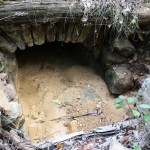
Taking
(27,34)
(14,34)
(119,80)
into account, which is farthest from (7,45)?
(119,80)

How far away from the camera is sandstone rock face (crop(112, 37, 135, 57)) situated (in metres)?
4.41

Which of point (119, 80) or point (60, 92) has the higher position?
point (119, 80)

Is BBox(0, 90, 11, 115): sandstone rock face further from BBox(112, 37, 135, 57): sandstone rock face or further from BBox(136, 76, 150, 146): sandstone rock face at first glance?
BBox(112, 37, 135, 57): sandstone rock face

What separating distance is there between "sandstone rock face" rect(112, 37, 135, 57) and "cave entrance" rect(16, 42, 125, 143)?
0.58 meters

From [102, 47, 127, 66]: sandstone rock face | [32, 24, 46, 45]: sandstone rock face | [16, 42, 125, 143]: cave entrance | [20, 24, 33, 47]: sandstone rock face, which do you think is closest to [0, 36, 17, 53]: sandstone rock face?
[20, 24, 33, 47]: sandstone rock face

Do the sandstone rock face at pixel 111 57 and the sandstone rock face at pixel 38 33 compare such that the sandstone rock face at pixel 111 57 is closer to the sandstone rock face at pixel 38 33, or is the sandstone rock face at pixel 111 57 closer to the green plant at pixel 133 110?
the sandstone rock face at pixel 38 33

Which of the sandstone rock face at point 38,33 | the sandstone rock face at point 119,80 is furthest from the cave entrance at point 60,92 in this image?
the sandstone rock face at point 38,33

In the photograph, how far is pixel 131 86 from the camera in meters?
4.55

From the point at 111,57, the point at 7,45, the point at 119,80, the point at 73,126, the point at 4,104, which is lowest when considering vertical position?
the point at 73,126

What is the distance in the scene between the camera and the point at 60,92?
4602mm

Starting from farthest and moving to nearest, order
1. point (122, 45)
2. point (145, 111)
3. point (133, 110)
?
1. point (122, 45)
2. point (145, 111)
3. point (133, 110)

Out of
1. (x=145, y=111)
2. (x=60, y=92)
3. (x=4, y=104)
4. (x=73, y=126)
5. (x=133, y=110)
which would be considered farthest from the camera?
(x=60, y=92)

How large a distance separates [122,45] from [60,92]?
3.36ft

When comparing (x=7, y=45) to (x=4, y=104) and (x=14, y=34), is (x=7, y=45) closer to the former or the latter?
(x=14, y=34)
